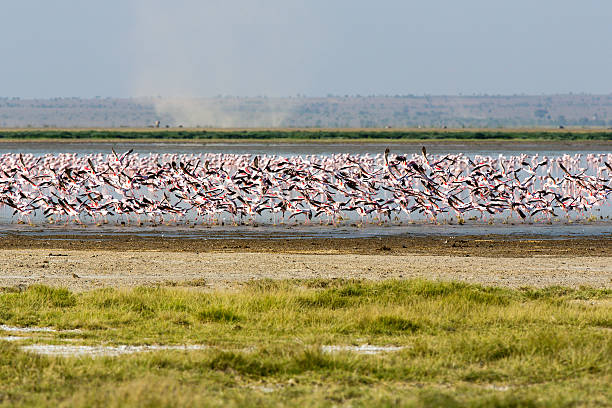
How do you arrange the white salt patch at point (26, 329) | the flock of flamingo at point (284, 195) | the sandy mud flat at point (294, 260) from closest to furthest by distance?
the white salt patch at point (26, 329)
the sandy mud flat at point (294, 260)
the flock of flamingo at point (284, 195)

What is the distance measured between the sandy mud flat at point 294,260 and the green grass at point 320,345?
7.25 feet

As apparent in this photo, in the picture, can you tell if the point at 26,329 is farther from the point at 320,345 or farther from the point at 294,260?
the point at 294,260

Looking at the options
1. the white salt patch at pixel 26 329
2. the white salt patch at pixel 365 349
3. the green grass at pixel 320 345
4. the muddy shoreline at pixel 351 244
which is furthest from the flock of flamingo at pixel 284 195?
the white salt patch at pixel 365 349

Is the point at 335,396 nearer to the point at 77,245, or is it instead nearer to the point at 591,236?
the point at 77,245

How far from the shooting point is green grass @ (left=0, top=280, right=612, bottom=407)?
29.1 ft

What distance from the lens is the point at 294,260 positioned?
20.5 m

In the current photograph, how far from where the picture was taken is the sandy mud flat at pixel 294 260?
57.7 ft

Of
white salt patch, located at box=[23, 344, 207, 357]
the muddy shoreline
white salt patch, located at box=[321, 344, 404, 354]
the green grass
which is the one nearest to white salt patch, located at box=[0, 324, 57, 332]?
the green grass

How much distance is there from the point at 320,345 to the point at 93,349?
94.8 inches

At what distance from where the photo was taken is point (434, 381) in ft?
31.6

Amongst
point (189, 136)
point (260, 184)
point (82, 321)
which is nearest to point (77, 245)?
point (260, 184)

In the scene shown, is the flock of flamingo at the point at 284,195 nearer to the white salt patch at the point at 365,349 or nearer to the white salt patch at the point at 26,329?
the white salt patch at the point at 26,329

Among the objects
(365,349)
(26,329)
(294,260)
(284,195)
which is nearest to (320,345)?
(365,349)

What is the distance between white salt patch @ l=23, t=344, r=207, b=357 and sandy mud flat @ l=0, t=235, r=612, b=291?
512 centimetres
